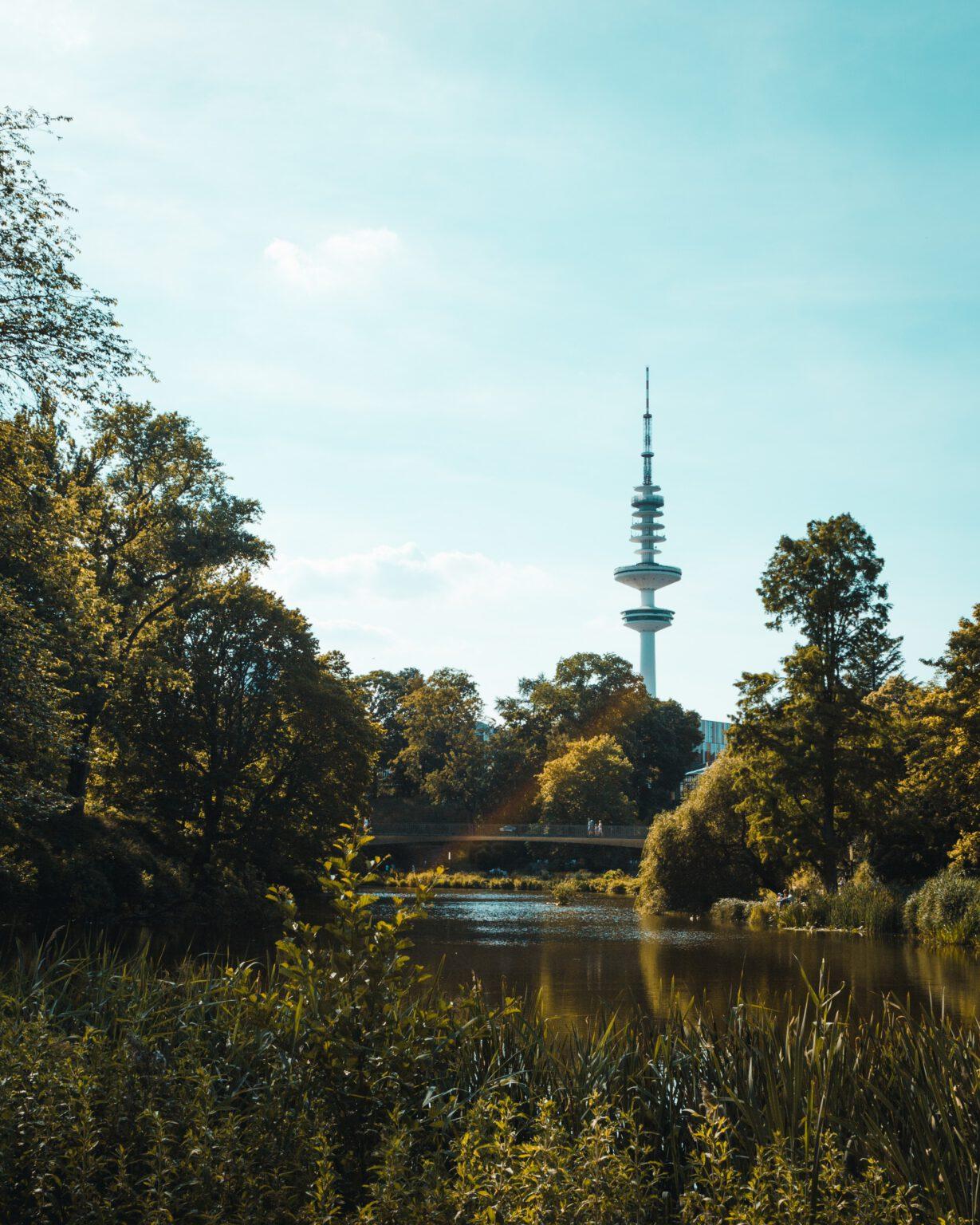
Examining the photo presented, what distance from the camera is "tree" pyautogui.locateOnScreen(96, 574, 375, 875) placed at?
40.4 meters

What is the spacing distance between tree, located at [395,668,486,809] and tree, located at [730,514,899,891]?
50.6m

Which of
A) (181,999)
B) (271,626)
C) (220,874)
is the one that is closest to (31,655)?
(181,999)

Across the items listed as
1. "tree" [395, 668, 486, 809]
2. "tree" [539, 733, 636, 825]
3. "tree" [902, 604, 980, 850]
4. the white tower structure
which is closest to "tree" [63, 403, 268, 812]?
"tree" [902, 604, 980, 850]

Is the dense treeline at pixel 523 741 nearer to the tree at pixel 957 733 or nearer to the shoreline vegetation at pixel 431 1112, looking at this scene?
the tree at pixel 957 733

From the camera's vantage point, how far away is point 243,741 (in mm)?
42219

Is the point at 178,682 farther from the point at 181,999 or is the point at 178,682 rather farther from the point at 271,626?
the point at 181,999

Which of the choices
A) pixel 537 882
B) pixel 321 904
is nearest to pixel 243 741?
pixel 321 904

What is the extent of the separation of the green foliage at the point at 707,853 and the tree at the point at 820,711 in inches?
116

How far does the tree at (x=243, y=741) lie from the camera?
133ft

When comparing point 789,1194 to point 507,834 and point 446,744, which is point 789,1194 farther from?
point 446,744

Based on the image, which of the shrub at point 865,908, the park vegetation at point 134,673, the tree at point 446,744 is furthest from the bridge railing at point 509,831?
the shrub at point 865,908

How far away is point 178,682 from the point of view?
109 ft

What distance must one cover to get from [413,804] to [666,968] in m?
69.5

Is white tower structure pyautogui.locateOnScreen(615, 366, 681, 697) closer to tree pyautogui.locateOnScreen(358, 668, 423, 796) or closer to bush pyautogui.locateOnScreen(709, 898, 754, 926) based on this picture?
tree pyautogui.locateOnScreen(358, 668, 423, 796)
